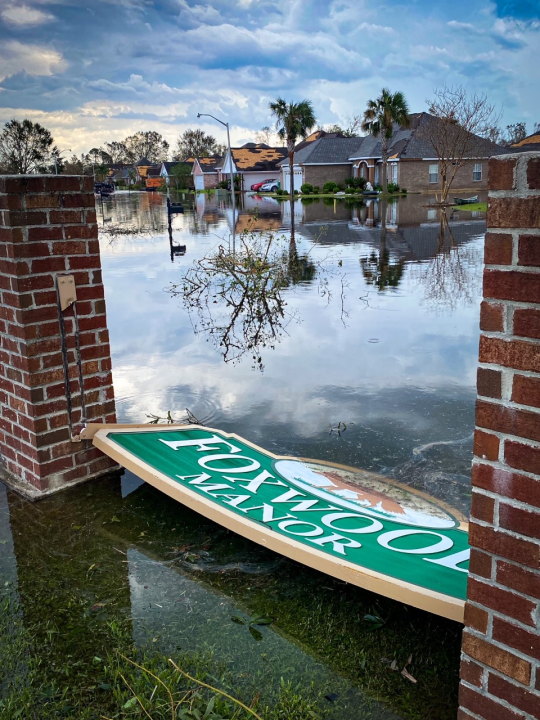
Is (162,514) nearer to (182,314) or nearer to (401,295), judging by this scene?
(182,314)

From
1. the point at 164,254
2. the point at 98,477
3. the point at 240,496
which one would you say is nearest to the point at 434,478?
the point at 240,496

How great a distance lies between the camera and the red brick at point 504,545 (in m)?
1.99

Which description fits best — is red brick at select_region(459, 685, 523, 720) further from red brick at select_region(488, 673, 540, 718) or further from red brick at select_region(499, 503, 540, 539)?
red brick at select_region(499, 503, 540, 539)

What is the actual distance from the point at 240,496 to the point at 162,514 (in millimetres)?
652

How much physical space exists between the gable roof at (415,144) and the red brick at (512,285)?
50.2 meters

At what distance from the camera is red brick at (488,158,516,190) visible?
1.92 m

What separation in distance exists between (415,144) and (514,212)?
52.5 m

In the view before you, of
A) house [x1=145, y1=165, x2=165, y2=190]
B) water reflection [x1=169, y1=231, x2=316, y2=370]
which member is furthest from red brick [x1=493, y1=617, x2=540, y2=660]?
house [x1=145, y1=165, x2=165, y2=190]

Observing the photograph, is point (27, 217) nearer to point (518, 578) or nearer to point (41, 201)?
point (41, 201)

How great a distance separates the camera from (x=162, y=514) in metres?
4.11

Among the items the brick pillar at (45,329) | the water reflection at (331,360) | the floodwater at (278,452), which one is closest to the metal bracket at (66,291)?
the brick pillar at (45,329)

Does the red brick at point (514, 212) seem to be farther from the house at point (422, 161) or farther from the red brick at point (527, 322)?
the house at point (422, 161)

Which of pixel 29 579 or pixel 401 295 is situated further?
pixel 401 295

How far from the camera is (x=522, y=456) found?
1.98 m
